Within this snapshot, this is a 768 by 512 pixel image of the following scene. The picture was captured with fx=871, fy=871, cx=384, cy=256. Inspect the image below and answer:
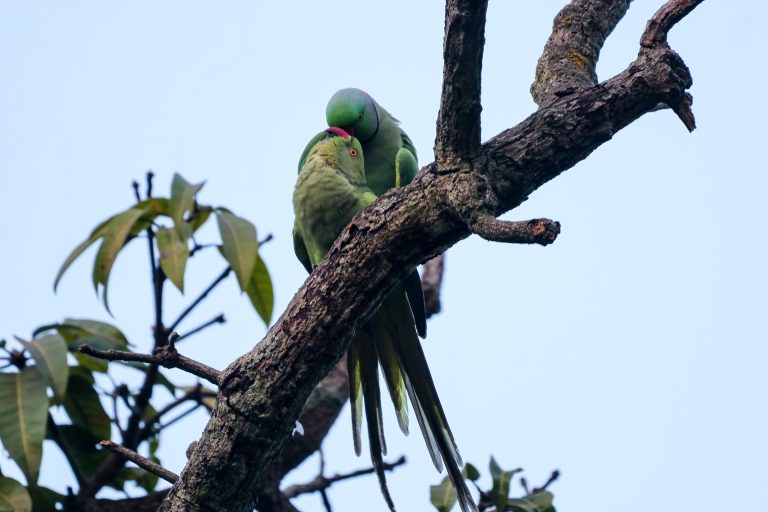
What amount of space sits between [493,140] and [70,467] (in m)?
1.93

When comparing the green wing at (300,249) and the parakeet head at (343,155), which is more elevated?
the parakeet head at (343,155)

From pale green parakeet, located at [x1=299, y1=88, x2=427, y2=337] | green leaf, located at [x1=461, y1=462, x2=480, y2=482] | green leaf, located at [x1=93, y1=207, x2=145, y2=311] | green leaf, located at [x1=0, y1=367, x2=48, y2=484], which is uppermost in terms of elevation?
pale green parakeet, located at [x1=299, y1=88, x2=427, y2=337]

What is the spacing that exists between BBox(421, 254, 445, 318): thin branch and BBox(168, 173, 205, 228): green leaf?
158 cm

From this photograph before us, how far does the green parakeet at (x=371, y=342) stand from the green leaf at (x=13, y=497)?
108cm

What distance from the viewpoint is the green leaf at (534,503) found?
3.02 m

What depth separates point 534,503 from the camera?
3080 millimetres

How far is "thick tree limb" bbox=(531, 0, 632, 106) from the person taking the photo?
97.8 inches

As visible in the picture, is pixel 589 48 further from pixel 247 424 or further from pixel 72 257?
pixel 72 257

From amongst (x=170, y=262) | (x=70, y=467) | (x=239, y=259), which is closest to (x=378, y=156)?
(x=239, y=259)

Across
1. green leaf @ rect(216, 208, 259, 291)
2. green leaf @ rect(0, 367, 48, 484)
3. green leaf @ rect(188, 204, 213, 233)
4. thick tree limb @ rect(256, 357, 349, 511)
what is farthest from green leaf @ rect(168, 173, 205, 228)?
thick tree limb @ rect(256, 357, 349, 511)

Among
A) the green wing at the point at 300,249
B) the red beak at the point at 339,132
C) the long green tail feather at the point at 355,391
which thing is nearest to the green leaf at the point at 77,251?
the green wing at the point at 300,249

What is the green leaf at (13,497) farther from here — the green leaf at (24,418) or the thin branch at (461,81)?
the thin branch at (461,81)

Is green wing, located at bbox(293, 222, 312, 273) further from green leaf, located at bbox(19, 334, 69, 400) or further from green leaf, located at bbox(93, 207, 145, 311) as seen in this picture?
green leaf, located at bbox(19, 334, 69, 400)

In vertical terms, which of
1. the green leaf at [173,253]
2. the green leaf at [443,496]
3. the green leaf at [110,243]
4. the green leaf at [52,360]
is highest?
the green leaf at [110,243]
